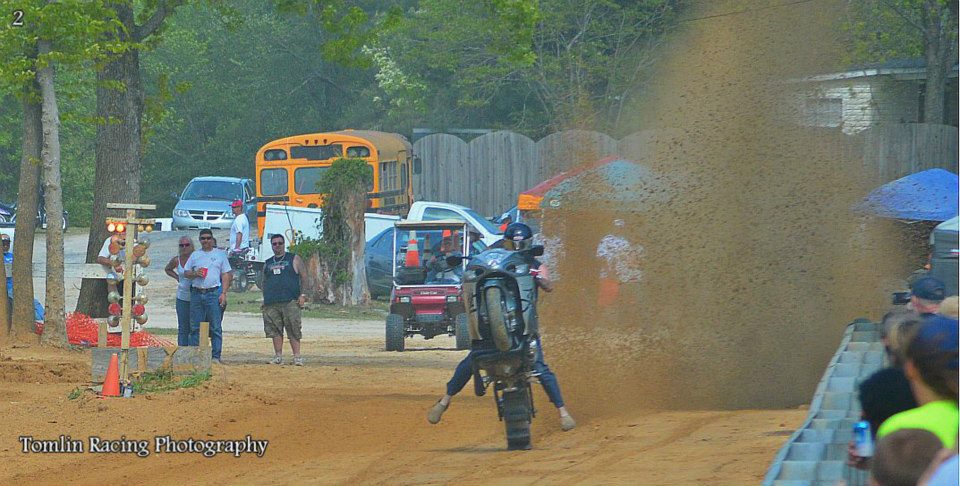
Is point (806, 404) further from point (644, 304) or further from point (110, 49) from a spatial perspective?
point (110, 49)

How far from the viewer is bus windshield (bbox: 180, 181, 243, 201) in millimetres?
42188

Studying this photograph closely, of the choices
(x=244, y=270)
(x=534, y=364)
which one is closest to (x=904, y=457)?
(x=534, y=364)

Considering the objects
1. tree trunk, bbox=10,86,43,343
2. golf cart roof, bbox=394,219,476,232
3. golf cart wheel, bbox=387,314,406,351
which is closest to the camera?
tree trunk, bbox=10,86,43,343

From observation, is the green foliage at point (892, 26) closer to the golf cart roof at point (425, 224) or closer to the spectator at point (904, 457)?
the golf cart roof at point (425, 224)

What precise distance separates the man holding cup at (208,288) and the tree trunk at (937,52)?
1517 centimetres

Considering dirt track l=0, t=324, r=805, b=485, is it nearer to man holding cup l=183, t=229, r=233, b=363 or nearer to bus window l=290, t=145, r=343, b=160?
man holding cup l=183, t=229, r=233, b=363

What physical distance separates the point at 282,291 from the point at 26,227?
3.72 m

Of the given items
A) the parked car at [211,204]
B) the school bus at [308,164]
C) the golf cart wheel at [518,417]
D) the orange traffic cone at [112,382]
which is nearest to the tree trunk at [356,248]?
the school bus at [308,164]

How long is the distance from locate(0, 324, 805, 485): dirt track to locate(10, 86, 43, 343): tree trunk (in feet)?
3.85

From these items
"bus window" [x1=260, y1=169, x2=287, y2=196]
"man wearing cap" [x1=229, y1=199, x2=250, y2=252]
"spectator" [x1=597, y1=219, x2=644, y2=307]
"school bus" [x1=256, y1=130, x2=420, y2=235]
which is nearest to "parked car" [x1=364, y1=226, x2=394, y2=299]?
"man wearing cap" [x1=229, y1=199, x2=250, y2=252]

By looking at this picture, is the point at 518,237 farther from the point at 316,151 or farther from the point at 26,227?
the point at 316,151

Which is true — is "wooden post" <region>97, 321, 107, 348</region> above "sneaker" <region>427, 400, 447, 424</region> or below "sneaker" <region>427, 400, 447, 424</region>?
above

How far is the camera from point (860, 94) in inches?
1066

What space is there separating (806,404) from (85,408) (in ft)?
22.8
